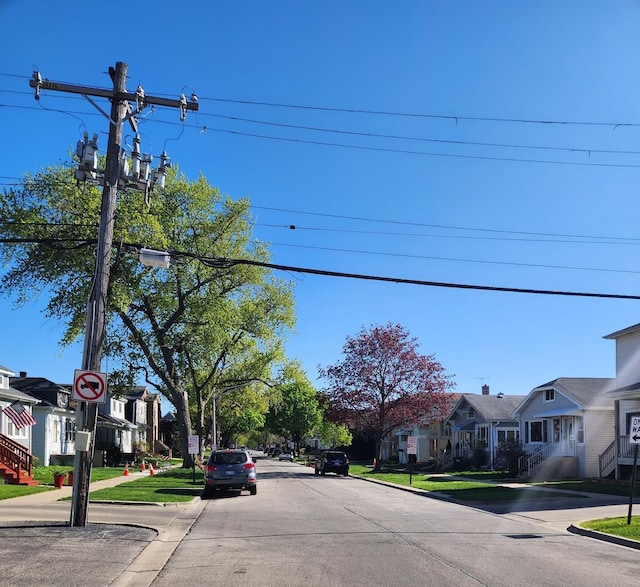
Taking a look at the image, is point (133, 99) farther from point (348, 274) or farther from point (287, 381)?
point (287, 381)

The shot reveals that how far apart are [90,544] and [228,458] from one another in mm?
14237

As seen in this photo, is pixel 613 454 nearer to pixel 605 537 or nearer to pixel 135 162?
pixel 605 537

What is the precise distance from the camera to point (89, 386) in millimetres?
13375

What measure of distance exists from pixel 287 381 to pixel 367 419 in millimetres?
6829

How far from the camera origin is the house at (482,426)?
4847cm

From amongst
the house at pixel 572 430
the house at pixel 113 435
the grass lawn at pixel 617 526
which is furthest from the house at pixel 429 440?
the grass lawn at pixel 617 526

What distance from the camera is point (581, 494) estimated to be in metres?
25.1

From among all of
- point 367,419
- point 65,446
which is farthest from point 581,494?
point 65,446

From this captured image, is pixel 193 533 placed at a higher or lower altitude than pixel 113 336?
lower

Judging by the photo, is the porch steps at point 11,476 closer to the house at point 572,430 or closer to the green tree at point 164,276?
the green tree at point 164,276

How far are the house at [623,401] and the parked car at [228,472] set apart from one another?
16082mm

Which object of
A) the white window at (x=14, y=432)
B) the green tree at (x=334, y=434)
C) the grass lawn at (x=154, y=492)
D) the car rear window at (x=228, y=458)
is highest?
the white window at (x=14, y=432)

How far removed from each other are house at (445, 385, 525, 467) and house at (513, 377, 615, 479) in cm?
540

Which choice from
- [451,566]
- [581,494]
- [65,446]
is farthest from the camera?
[65,446]
